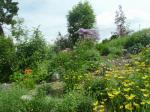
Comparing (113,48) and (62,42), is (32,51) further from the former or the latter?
(62,42)

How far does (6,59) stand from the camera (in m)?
15.5

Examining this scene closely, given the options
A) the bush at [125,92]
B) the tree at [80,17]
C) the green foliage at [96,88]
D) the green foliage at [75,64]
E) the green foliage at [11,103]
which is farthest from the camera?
the tree at [80,17]

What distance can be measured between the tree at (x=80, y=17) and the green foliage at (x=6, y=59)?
1063cm

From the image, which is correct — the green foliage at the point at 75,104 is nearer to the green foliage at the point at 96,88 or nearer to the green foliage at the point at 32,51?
the green foliage at the point at 96,88

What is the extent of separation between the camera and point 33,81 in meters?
11.8

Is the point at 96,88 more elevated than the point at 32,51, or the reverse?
the point at 32,51

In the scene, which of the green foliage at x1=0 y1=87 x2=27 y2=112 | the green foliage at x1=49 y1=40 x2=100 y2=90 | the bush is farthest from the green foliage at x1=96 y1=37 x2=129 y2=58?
the green foliage at x1=0 y1=87 x2=27 y2=112

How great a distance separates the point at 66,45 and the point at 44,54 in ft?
24.0

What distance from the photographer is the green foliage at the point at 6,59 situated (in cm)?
1512

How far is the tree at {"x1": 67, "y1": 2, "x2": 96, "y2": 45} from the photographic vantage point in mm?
27116

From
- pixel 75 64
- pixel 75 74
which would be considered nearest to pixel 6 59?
pixel 75 64

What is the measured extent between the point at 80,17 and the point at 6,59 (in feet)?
41.0

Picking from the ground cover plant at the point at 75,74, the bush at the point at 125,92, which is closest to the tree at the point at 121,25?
the ground cover plant at the point at 75,74

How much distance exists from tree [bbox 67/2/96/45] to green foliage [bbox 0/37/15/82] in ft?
34.9
